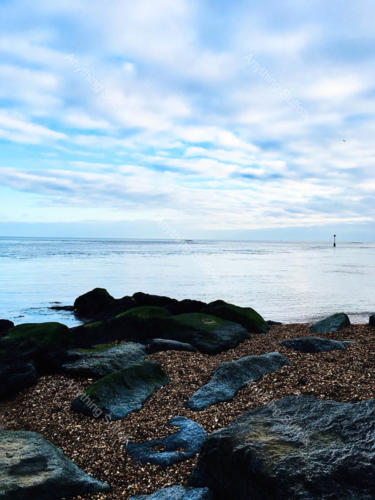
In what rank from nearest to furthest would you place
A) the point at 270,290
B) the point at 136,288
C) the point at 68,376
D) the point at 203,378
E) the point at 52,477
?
A: the point at 52,477 → the point at 203,378 → the point at 68,376 → the point at 270,290 → the point at 136,288

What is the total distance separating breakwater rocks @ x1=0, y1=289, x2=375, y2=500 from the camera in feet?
13.8

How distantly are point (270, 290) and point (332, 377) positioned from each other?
21657 mm

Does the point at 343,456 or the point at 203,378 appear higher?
the point at 343,456

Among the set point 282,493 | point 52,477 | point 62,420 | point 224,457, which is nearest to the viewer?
point 282,493

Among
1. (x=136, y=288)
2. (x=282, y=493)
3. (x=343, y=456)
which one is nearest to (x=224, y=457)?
(x=282, y=493)

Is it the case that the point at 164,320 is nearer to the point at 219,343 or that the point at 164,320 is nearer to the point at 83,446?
the point at 219,343

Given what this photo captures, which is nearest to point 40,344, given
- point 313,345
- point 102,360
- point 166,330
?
point 102,360

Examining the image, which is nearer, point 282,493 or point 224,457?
point 282,493

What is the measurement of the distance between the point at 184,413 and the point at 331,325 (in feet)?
29.7

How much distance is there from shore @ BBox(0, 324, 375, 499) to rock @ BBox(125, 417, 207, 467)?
0.10 meters

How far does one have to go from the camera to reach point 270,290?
29.1 m

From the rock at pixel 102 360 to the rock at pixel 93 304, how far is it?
33.8 feet

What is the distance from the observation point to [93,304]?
21297 millimetres

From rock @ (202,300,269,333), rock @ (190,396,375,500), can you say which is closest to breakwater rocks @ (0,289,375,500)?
rock @ (190,396,375,500)
